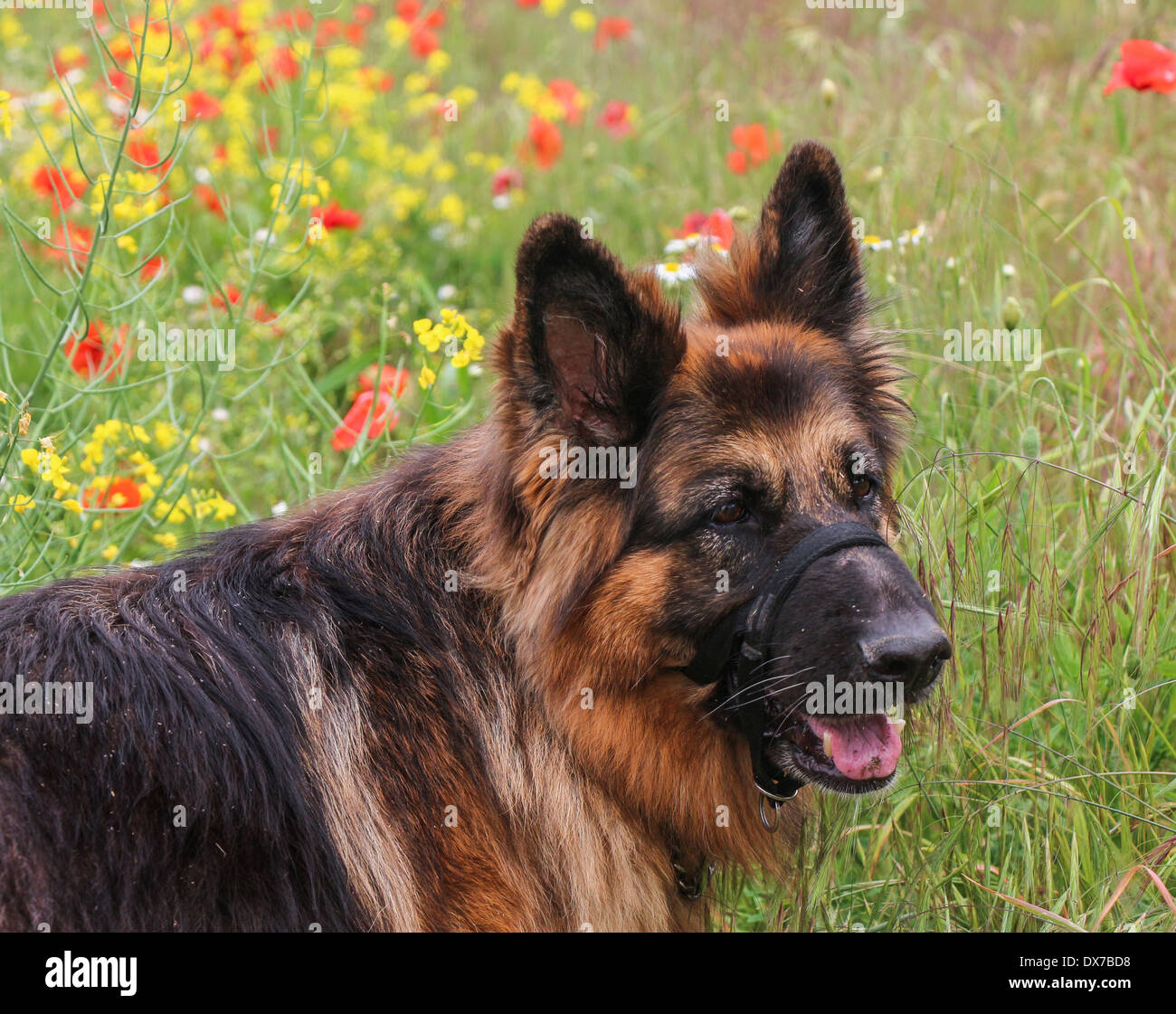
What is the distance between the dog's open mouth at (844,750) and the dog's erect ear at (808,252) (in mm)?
1294

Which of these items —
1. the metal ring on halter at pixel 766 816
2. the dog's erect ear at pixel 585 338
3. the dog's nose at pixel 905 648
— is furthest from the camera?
the metal ring on halter at pixel 766 816

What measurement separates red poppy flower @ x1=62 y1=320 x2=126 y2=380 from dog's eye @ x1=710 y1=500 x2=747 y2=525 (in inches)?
98.8

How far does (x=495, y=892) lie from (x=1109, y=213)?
4.46 metres

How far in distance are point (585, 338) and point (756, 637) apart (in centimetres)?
94

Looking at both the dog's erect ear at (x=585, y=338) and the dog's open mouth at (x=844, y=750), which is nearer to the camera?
the dog's erect ear at (x=585, y=338)

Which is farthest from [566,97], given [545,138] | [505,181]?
[505,181]

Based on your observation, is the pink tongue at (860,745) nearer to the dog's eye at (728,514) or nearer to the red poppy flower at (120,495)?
the dog's eye at (728,514)

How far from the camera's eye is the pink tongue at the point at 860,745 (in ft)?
10.8

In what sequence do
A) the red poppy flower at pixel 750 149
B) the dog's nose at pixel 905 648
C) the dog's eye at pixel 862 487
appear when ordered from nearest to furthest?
the dog's nose at pixel 905 648 < the dog's eye at pixel 862 487 < the red poppy flower at pixel 750 149

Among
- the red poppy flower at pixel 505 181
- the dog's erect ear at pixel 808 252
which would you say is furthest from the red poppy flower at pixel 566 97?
the dog's erect ear at pixel 808 252

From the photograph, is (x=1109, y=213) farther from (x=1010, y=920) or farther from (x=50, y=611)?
(x=50, y=611)

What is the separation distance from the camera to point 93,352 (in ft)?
16.9
